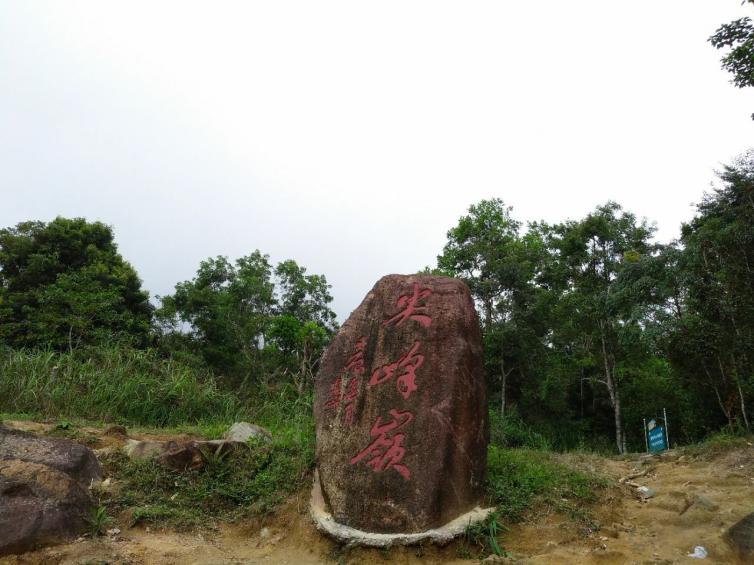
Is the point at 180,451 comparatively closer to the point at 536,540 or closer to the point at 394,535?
the point at 394,535

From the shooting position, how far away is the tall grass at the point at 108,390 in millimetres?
7133

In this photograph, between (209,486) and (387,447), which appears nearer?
(387,447)

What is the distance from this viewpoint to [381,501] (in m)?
3.84

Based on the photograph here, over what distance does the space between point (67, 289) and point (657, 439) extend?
11721 mm

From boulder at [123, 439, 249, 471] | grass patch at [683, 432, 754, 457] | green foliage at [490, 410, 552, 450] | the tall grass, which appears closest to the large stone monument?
boulder at [123, 439, 249, 471]

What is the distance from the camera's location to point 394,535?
3666 millimetres

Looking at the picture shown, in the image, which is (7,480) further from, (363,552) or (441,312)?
(441,312)

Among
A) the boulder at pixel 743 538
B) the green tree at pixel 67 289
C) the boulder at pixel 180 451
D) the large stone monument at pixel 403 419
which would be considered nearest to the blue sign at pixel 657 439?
the boulder at pixel 743 538

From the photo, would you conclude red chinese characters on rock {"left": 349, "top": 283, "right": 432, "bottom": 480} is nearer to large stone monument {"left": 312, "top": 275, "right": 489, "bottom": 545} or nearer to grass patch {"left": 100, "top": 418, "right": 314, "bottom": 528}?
large stone monument {"left": 312, "top": 275, "right": 489, "bottom": 545}

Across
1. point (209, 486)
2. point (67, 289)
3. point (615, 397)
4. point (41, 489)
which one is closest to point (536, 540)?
point (209, 486)

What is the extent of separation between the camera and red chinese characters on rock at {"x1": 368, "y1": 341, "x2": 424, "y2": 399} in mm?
4203

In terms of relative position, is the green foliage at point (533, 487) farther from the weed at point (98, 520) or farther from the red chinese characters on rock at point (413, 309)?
the weed at point (98, 520)

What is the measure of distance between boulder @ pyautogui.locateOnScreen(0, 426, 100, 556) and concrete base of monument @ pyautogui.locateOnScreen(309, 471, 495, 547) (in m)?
1.79

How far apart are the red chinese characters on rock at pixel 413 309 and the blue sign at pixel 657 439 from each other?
467 centimetres
